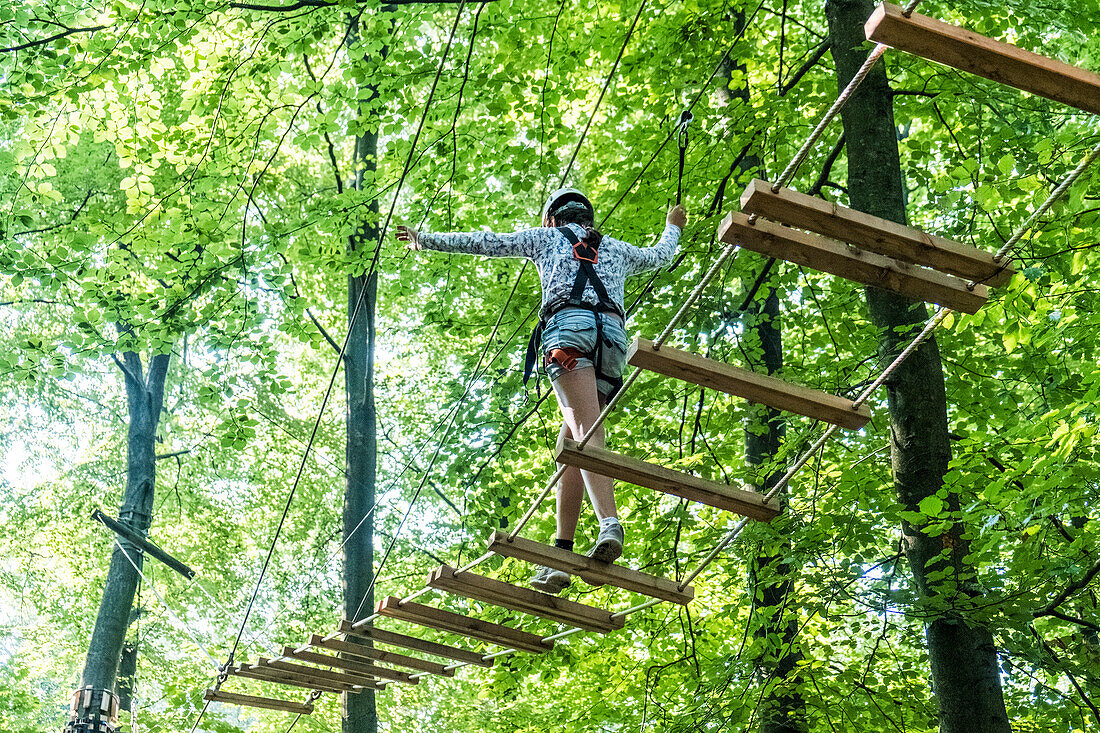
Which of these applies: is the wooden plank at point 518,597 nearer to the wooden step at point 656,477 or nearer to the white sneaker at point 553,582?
the white sneaker at point 553,582

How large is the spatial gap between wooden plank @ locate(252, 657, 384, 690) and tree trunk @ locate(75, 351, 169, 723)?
5.19 metres

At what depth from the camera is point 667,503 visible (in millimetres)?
10500

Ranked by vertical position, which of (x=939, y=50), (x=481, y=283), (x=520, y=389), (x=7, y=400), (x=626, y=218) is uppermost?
(x=7, y=400)

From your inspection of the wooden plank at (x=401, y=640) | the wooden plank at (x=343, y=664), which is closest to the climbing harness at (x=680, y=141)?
the wooden plank at (x=401, y=640)

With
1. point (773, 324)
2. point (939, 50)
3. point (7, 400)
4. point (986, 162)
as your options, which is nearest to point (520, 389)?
point (773, 324)

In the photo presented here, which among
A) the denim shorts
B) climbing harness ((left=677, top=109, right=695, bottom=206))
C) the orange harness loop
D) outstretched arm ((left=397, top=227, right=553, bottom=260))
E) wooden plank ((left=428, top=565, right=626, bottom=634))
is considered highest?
climbing harness ((left=677, top=109, right=695, bottom=206))

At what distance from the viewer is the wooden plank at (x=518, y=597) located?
4.32 meters

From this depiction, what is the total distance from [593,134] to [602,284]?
4720 millimetres

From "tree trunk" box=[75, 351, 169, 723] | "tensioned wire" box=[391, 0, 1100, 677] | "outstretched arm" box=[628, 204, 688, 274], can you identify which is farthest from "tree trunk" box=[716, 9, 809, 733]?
"tree trunk" box=[75, 351, 169, 723]

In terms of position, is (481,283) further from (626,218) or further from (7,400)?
(7,400)

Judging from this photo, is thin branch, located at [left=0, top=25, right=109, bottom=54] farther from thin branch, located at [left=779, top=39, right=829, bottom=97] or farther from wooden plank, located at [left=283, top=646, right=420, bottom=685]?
thin branch, located at [left=779, top=39, right=829, bottom=97]

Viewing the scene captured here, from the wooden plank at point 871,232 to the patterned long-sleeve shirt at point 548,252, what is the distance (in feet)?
5.03

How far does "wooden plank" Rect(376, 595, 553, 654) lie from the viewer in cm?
472

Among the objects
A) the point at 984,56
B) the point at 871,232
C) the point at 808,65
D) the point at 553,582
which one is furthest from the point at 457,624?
the point at 984,56
